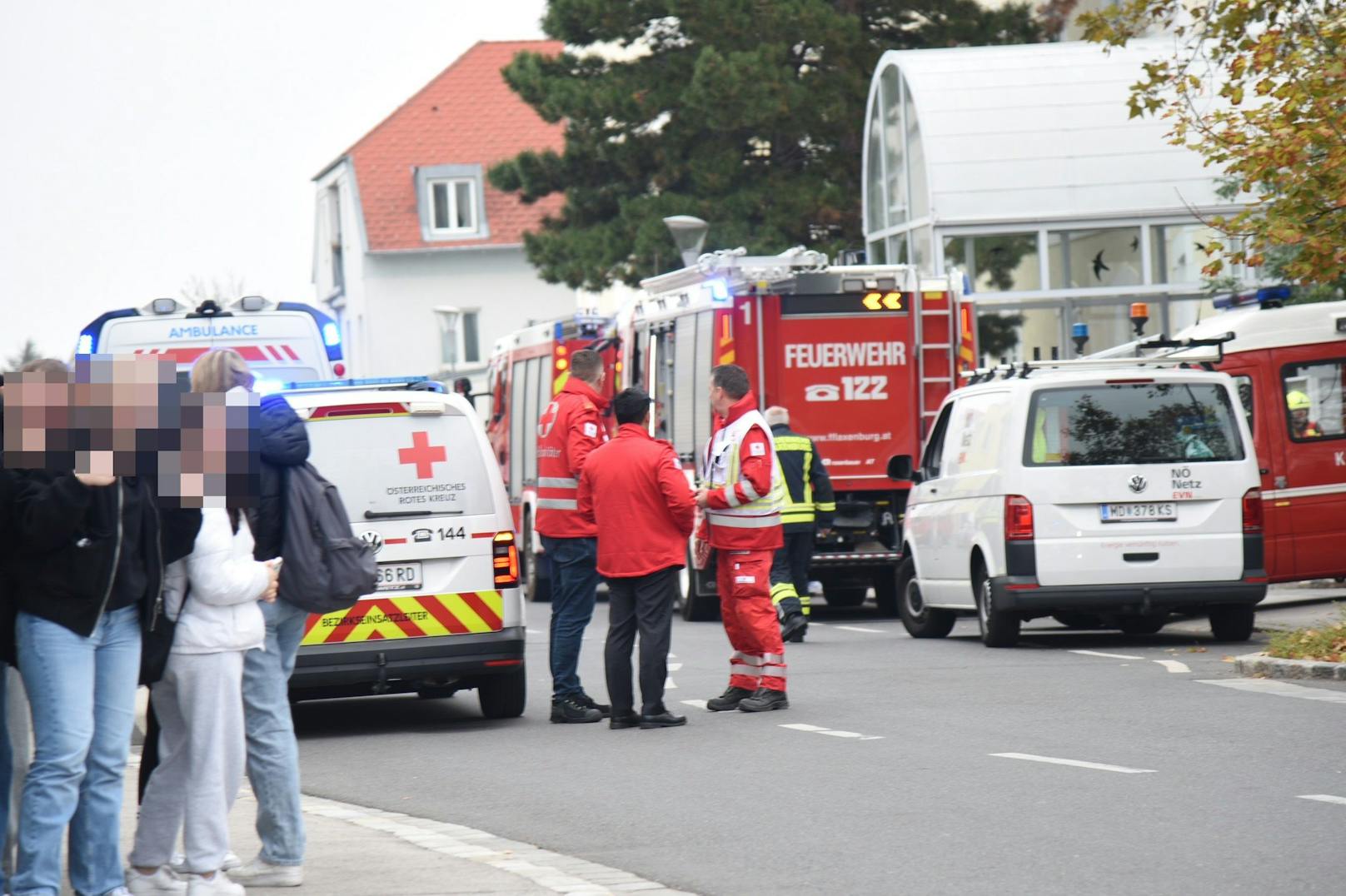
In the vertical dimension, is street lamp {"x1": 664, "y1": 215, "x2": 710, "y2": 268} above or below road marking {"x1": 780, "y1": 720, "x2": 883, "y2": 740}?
above

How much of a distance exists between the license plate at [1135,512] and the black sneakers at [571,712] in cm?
464

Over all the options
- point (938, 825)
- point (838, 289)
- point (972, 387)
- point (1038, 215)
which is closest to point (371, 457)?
point (938, 825)

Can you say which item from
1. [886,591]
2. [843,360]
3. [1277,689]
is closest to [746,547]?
[1277,689]

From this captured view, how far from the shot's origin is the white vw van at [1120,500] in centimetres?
1527

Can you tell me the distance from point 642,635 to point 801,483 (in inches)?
228

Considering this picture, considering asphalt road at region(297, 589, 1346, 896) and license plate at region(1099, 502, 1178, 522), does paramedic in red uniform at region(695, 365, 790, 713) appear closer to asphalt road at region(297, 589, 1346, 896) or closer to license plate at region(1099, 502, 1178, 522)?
asphalt road at region(297, 589, 1346, 896)

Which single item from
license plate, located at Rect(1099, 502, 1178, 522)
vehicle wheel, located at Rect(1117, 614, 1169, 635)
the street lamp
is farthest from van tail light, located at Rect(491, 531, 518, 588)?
the street lamp

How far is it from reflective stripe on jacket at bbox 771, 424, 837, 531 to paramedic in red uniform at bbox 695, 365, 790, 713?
475 centimetres

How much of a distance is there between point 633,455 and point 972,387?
18.7ft

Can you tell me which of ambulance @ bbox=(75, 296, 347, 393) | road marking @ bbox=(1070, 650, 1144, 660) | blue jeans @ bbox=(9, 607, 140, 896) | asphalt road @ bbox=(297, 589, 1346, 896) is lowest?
asphalt road @ bbox=(297, 589, 1346, 896)

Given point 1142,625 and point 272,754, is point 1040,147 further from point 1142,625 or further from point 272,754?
point 272,754

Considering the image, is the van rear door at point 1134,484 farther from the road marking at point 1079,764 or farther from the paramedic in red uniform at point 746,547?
the road marking at point 1079,764

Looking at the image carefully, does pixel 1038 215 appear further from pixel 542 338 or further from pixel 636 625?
pixel 636 625

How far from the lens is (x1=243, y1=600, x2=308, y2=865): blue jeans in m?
7.41
